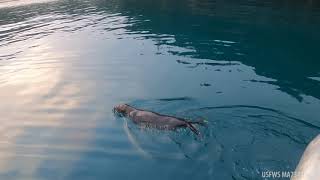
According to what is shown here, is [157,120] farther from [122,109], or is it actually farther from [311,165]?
[311,165]

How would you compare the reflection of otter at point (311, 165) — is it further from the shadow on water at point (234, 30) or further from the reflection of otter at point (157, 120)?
the shadow on water at point (234, 30)

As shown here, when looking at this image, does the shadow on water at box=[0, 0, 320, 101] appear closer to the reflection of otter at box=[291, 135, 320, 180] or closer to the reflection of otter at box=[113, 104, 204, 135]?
the reflection of otter at box=[113, 104, 204, 135]

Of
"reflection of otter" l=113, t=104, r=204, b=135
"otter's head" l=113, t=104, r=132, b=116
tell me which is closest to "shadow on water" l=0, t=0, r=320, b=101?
"reflection of otter" l=113, t=104, r=204, b=135

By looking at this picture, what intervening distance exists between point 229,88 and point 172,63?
420 centimetres

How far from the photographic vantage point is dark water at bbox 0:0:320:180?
33.9ft

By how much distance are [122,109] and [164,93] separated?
2.31 metres

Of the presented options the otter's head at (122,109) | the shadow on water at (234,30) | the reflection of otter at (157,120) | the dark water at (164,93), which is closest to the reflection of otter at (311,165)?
the dark water at (164,93)

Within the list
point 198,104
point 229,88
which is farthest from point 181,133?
point 229,88

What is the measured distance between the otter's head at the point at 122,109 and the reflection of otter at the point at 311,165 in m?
6.17

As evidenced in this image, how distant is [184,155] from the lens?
1031cm

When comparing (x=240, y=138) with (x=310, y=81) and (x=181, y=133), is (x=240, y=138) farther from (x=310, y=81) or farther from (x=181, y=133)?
(x=310, y=81)

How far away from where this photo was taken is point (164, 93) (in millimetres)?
14703

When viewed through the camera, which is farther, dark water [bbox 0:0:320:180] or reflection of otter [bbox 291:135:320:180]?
dark water [bbox 0:0:320:180]

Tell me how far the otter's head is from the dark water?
27 cm
